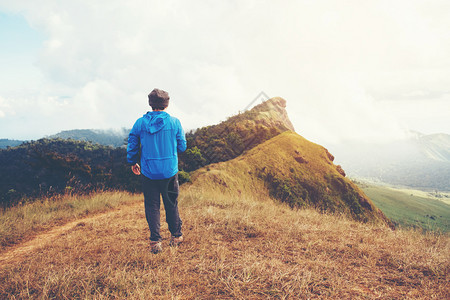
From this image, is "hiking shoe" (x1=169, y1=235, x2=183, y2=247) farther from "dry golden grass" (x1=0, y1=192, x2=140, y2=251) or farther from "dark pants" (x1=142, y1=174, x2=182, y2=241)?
"dry golden grass" (x1=0, y1=192, x2=140, y2=251)

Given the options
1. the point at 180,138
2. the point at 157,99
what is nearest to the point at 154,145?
the point at 180,138

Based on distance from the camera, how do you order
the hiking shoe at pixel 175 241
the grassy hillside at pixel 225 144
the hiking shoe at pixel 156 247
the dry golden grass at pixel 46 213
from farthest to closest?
the grassy hillside at pixel 225 144, the dry golden grass at pixel 46 213, the hiking shoe at pixel 175 241, the hiking shoe at pixel 156 247

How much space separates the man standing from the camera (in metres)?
3.50

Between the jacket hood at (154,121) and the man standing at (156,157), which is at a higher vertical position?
the jacket hood at (154,121)

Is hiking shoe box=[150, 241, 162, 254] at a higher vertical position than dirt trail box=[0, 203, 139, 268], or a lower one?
higher

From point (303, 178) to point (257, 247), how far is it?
22.8 meters

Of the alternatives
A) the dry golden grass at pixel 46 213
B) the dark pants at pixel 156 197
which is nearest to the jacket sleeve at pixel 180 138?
the dark pants at pixel 156 197

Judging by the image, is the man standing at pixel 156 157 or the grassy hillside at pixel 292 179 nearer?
the man standing at pixel 156 157

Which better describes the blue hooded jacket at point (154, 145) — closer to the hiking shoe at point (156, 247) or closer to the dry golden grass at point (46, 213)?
the hiking shoe at point (156, 247)

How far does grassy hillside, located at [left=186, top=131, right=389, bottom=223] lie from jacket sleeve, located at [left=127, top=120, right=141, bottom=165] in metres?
15.0

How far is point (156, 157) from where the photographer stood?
3504 mm

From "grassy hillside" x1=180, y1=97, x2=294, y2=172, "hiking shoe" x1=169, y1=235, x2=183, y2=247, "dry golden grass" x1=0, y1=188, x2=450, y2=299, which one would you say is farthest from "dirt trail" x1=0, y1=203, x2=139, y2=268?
"grassy hillside" x1=180, y1=97, x2=294, y2=172

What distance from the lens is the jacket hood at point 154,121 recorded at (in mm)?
3495

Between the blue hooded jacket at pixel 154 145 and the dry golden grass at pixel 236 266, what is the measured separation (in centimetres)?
138
